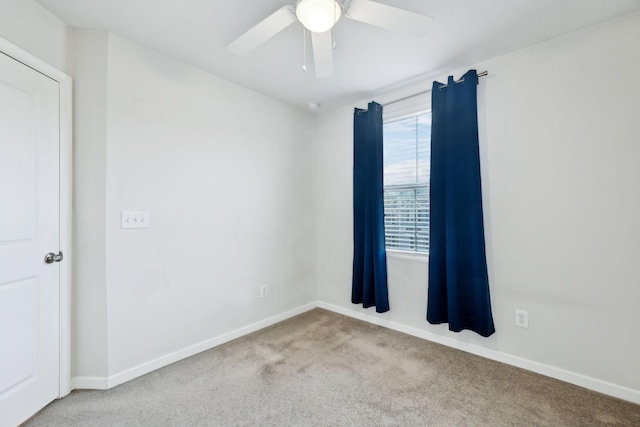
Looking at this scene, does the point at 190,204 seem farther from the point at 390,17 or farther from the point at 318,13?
the point at 390,17

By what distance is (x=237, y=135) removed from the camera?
2.72 meters

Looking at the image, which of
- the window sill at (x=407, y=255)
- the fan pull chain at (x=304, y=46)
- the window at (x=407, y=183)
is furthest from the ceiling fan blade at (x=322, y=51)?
the window sill at (x=407, y=255)

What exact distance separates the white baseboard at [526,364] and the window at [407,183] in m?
0.79

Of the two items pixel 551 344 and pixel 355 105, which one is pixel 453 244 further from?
pixel 355 105

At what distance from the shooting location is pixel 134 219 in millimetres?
2043

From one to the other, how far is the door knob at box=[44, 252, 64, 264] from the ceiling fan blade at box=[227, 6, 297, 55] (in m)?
1.71

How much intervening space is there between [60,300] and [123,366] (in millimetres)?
619

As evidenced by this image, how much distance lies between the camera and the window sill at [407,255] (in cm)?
269

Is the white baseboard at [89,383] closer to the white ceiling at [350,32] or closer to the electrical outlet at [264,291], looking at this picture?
the electrical outlet at [264,291]

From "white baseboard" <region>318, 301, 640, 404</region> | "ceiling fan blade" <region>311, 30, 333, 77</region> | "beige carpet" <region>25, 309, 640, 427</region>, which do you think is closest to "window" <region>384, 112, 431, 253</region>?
"white baseboard" <region>318, 301, 640, 404</region>

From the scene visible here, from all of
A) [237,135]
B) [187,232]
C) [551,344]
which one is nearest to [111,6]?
[237,135]

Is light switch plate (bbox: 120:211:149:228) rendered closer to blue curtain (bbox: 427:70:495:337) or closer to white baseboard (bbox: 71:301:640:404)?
white baseboard (bbox: 71:301:640:404)

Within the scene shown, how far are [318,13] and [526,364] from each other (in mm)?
2740

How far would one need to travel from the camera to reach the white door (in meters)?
1.53
